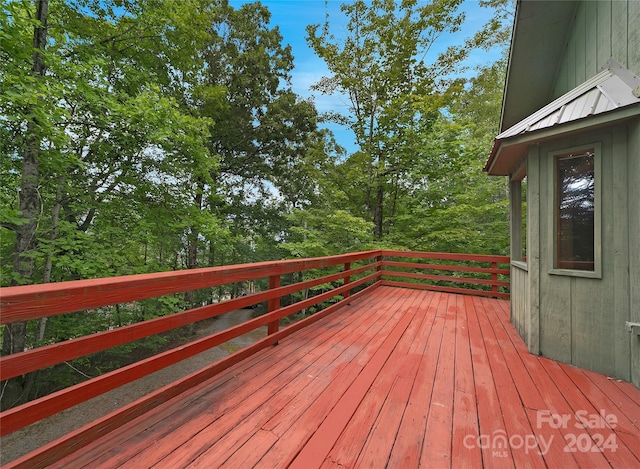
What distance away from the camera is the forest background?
4.67 metres

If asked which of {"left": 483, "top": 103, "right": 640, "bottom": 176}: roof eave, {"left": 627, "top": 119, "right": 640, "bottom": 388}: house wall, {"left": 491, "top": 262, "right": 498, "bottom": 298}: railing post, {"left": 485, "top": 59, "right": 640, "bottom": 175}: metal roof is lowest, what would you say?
{"left": 491, "top": 262, "right": 498, "bottom": 298}: railing post

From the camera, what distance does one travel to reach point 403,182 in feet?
28.2

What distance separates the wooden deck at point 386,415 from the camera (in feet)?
4.26

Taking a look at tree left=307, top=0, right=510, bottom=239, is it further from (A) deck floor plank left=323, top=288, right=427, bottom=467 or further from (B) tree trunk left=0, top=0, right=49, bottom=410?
(B) tree trunk left=0, top=0, right=49, bottom=410

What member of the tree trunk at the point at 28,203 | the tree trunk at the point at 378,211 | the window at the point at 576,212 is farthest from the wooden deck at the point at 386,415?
the tree trunk at the point at 378,211

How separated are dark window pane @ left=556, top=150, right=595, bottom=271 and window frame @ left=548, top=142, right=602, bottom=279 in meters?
0.03

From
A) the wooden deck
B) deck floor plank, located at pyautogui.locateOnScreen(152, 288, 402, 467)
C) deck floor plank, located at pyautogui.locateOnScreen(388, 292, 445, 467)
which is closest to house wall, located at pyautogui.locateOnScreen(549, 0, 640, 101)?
the wooden deck

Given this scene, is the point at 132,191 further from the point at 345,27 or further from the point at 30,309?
the point at 345,27

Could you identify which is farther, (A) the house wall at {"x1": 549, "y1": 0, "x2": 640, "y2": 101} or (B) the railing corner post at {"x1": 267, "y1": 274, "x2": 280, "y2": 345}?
(B) the railing corner post at {"x1": 267, "y1": 274, "x2": 280, "y2": 345}

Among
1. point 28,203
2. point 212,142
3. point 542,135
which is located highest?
point 212,142

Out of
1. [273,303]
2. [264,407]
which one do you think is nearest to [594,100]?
[273,303]

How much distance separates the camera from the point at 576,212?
2488 millimetres

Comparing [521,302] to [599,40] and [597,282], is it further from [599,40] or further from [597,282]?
[599,40]

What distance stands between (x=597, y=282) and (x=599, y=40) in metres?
2.42
